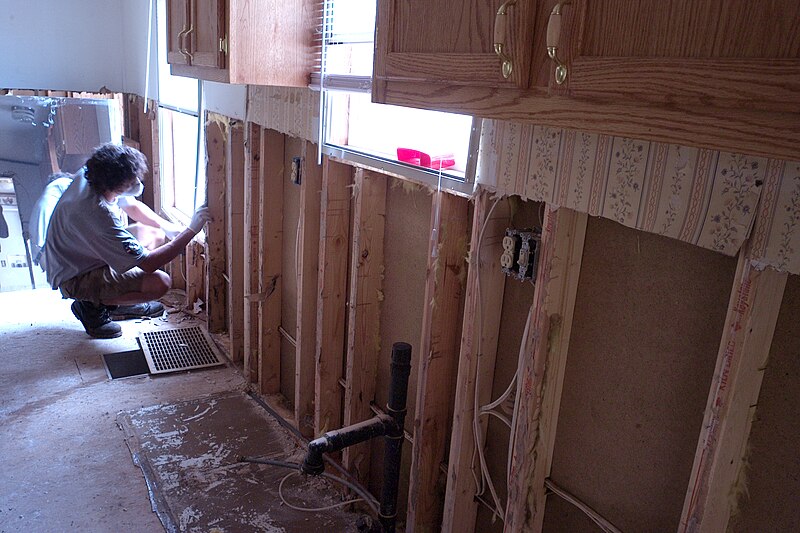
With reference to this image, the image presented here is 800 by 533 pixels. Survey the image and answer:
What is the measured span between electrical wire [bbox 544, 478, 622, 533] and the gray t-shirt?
2.61 metres

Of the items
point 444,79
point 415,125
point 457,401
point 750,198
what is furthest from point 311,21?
point 750,198

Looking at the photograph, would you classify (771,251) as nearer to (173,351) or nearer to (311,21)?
(311,21)

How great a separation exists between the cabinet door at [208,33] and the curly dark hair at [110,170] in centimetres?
138

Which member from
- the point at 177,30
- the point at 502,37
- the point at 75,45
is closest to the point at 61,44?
the point at 75,45

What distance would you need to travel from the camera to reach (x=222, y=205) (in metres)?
3.41

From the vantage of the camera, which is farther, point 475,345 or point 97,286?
point 97,286

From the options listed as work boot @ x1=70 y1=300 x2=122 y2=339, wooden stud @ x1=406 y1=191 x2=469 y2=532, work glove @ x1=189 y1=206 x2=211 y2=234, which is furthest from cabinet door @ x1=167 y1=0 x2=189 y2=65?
work boot @ x1=70 y1=300 x2=122 y2=339

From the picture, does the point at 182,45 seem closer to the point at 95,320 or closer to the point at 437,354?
the point at 437,354

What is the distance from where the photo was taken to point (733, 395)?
3.30ft

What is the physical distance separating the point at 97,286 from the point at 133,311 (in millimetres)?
416

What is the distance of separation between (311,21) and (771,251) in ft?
5.27

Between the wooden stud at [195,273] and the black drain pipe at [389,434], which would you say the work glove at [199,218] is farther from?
the black drain pipe at [389,434]

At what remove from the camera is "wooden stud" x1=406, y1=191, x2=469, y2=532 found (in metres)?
1.67

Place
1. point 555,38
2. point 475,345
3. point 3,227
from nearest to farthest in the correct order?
point 555,38, point 475,345, point 3,227
